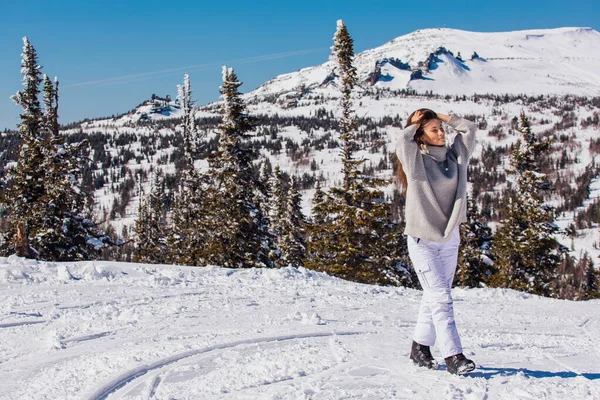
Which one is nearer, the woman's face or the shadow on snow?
the shadow on snow

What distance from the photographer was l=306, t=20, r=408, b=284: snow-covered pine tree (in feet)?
75.2

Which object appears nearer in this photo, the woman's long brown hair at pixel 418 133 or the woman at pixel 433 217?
the woman at pixel 433 217

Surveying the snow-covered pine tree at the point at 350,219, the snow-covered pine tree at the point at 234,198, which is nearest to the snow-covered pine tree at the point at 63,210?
the snow-covered pine tree at the point at 234,198

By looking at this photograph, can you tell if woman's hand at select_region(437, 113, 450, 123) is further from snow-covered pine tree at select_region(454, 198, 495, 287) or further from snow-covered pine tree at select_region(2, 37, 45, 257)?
snow-covered pine tree at select_region(454, 198, 495, 287)

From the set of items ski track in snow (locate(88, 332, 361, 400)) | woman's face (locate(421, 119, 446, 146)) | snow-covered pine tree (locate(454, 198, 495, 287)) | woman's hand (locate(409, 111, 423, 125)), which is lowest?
snow-covered pine tree (locate(454, 198, 495, 287))

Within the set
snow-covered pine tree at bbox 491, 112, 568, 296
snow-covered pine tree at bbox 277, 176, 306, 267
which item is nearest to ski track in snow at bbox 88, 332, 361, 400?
snow-covered pine tree at bbox 491, 112, 568, 296

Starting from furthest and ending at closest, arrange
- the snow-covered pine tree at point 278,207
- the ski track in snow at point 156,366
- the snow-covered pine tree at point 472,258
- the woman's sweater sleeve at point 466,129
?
the snow-covered pine tree at point 278,207 → the snow-covered pine tree at point 472,258 → the woman's sweater sleeve at point 466,129 → the ski track in snow at point 156,366

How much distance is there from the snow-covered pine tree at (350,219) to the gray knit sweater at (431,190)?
18.5 m

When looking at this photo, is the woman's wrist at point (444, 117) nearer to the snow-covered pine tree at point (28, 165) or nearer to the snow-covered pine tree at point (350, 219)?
the snow-covered pine tree at point (350, 219)

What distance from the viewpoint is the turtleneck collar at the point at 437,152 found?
4219 mm

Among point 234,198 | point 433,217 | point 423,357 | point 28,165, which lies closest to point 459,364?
point 423,357

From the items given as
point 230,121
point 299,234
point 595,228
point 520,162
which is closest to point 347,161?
point 230,121

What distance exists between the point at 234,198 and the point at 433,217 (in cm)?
2018

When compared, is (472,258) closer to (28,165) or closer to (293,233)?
(293,233)
